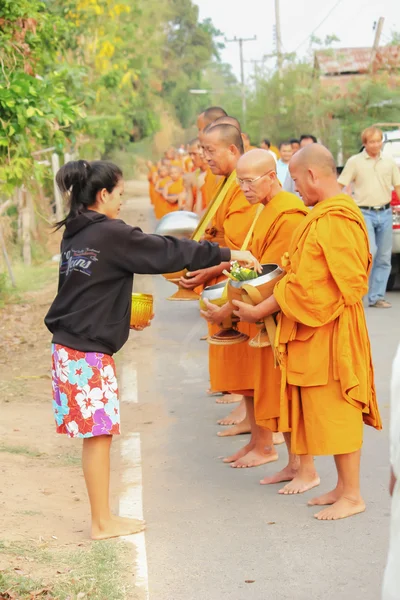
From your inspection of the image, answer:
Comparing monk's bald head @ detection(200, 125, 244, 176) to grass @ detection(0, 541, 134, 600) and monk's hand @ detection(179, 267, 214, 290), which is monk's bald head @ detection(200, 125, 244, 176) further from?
grass @ detection(0, 541, 134, 600)

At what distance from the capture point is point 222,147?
21.7ft

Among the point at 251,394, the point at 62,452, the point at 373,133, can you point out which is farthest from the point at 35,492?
the point at 373,133

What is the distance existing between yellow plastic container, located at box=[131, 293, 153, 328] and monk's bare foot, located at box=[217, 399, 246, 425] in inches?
88.0

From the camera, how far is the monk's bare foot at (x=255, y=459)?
6371mm

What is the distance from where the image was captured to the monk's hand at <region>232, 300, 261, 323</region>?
5406 mm

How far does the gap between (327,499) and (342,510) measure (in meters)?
0.23

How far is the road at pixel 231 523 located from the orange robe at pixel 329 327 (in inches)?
17.7

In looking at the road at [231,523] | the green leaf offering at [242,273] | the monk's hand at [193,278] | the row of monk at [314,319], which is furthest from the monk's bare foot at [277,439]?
the green leaf offering at [242,273]

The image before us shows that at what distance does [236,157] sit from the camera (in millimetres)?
6637

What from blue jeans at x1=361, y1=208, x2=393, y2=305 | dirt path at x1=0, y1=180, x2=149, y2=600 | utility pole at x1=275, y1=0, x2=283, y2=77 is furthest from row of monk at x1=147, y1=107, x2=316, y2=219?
utility pole at x1=275, y1=0, x2=283, y2=77

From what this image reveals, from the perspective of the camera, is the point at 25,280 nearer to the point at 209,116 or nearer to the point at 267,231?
the point at 209,116

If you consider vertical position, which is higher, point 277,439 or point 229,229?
point 229,229

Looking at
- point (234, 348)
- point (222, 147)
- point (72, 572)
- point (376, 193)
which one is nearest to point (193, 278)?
point (234, 348)

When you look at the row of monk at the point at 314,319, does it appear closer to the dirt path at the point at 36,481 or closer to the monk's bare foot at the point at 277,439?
the monk's bare foot at the point at 277,439
